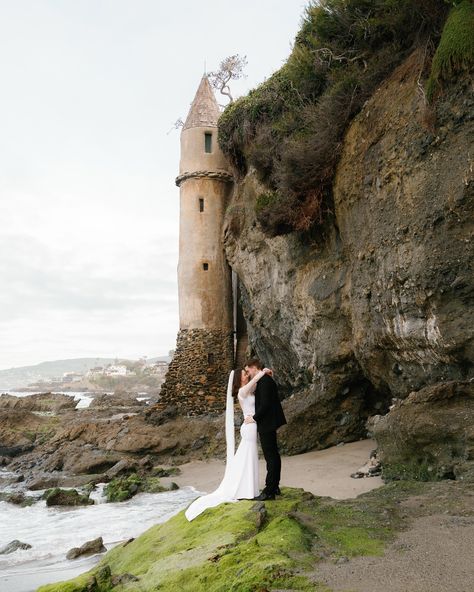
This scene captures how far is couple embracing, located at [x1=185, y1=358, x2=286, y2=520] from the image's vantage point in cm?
685

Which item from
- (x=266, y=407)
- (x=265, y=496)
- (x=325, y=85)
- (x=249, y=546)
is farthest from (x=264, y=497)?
(x=325, y=85)

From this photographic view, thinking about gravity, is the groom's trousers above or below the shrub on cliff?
below

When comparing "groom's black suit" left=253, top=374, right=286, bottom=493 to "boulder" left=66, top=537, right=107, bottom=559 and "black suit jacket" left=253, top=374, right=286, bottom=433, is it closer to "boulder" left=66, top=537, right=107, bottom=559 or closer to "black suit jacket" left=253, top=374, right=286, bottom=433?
"black suit jacket" left=253, top=374, right=286, bottom=433

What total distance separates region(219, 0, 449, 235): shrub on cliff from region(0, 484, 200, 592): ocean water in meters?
7.50

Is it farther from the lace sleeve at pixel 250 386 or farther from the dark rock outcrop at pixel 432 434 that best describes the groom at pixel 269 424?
the dark rock outcrop at pixel 432 434

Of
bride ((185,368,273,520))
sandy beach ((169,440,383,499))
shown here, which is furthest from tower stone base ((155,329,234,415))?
bride ((185,368,273,520))

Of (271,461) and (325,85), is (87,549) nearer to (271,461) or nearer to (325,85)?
(271,461)

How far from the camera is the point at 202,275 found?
24.3 meters

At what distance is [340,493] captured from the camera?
928 cm

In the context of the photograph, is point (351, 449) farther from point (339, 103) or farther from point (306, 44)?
point (306, 44)

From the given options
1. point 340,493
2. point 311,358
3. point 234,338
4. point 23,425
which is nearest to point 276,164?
point 311,358

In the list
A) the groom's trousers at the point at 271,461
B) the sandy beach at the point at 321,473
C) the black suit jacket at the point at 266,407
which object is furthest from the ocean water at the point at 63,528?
the black suit jacket at the point at 266,407

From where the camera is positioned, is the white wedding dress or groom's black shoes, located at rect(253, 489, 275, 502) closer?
groom's black shoes, located at rect(253, 489, 275, 502)

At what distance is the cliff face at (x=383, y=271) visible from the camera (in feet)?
30.5
